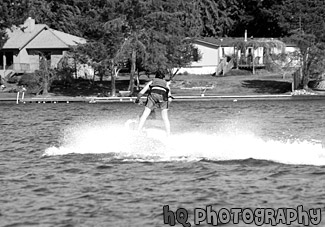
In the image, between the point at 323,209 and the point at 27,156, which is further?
the point at 27,156

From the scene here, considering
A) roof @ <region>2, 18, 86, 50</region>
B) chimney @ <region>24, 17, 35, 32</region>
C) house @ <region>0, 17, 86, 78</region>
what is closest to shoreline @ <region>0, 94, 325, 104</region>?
house @ <region>0, 17, 86, 78</region>

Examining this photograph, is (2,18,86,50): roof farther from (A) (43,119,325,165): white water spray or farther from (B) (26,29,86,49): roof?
(A) (43,119,325,165): white water spray

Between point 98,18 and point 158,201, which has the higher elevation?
point 98,18

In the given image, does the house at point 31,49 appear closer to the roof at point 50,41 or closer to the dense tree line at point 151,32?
the roof at point 50,41

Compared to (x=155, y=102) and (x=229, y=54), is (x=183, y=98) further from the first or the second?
(x=155, y=102)

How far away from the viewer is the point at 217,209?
13086 mm

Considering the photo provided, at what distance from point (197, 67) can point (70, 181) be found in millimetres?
67206

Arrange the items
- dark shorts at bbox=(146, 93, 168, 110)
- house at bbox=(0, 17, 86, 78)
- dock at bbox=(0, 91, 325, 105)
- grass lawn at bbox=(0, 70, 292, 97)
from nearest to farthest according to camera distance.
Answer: dark shorts at bbox=(146, 93, 168, 110) → dock at bbox=(0, 91, 325, 105) → grass lawn at bbox=(0, 70, 292, 97) → house at bbox=(0, 17, 86, 78)

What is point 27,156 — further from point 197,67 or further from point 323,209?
point 197,67

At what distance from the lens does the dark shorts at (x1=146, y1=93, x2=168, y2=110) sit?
21.1 meters

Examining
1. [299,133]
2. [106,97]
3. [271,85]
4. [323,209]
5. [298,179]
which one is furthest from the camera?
[271,85]

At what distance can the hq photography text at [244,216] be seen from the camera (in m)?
12.3

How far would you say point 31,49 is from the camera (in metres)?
77.5

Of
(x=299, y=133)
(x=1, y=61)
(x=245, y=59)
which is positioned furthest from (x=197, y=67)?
(x=299, y=133)
